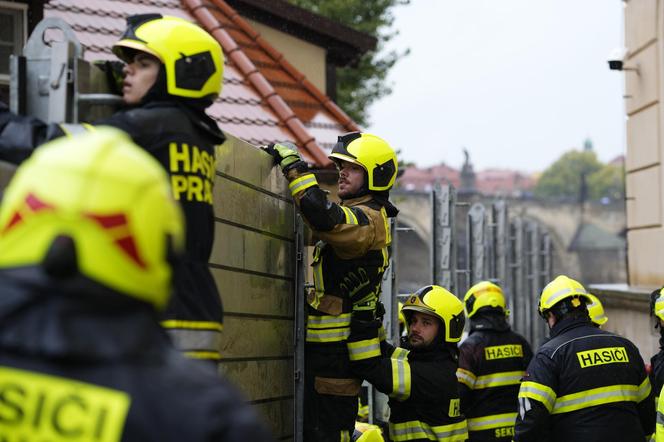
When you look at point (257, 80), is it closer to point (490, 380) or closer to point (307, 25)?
point (307, 25)

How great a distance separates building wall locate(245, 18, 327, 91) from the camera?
15703 mm

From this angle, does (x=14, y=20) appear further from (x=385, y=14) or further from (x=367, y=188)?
(x=385, y=14)

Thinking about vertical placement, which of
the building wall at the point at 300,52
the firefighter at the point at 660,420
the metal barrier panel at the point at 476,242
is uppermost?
the building wall at the point at 300,52

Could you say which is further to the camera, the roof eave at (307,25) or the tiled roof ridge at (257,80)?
the roof eave at (307,25)

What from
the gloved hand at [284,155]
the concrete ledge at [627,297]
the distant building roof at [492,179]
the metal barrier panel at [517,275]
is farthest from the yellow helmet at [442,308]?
the distant building roof at [492,179]

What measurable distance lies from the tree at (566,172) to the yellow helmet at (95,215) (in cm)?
15712

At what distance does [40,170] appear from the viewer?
2.19m

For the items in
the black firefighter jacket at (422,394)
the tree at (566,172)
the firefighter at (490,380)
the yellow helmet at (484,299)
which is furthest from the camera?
the tree at (566,172)

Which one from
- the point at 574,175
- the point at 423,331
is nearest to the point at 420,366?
the point at 423,331

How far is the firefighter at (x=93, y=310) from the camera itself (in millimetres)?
2154

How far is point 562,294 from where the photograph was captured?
7.88 metres

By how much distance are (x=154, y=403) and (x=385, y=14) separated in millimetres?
19979

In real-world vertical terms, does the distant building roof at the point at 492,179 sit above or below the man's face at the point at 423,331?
above

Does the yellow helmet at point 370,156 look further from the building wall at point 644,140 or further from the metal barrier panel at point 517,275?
the metal barrier panel at point 517,275
